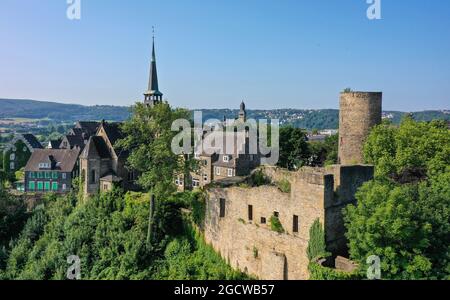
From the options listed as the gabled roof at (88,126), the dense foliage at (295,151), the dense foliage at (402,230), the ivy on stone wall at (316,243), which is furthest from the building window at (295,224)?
the gabled roof at (88,126)

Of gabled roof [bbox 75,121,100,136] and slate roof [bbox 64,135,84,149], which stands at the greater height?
gabled roof [bbox 75,121,100,136]

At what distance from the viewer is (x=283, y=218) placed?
26.1 metres

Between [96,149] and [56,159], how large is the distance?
19.5 m

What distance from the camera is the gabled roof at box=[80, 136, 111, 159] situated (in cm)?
4331

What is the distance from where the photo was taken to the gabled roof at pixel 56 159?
5934 centimetres

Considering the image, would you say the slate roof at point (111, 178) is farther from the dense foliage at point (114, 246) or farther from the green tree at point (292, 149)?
the green tree at point (292, 149)

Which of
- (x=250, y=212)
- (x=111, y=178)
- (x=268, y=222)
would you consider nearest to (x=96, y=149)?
(x=111, y=178)

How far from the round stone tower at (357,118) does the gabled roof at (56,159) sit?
116 feet

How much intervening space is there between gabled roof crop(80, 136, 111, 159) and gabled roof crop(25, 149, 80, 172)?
55.0ft

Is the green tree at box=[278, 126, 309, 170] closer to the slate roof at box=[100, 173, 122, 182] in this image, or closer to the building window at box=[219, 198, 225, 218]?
the slate roof at box=[100, 173, 122, 182]

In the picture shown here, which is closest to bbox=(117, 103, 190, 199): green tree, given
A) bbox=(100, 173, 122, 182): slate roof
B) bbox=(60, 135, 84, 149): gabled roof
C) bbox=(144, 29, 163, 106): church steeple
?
bbox=(100, 173, 122, 182): slate roof
